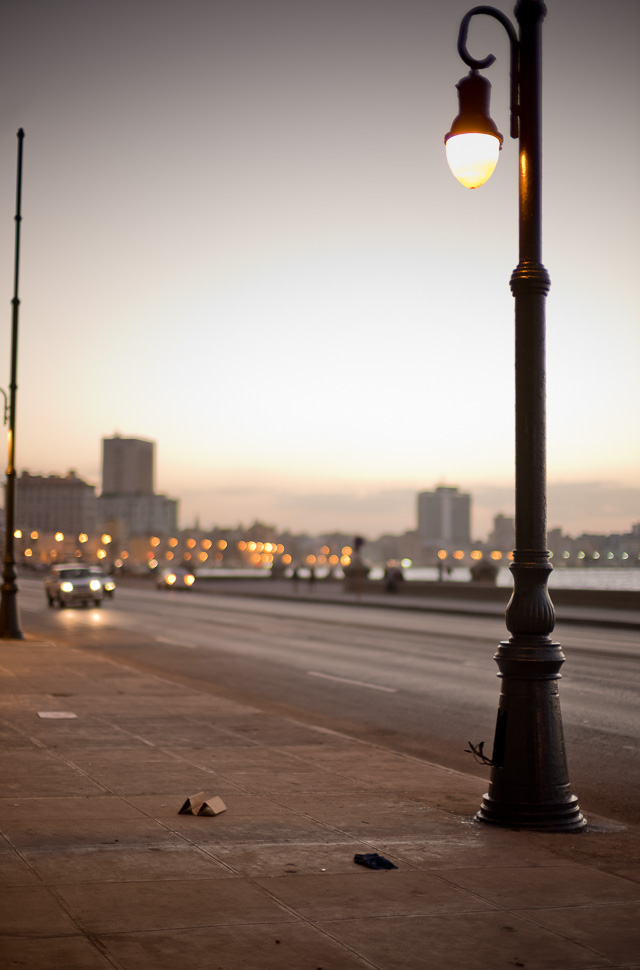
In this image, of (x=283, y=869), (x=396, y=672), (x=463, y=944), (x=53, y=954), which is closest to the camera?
(x=53, y=954)

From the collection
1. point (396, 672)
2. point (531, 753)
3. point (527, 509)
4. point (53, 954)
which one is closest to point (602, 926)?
point (531, 753)

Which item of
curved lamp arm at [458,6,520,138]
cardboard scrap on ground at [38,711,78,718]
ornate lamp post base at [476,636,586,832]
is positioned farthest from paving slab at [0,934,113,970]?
cardboard scrap on ground at [38,711,78,718]

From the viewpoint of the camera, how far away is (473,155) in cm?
757

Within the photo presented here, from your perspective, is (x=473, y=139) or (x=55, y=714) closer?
(x=473, y=139)

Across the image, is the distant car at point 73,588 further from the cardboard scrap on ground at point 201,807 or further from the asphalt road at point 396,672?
the cardboard scrap on ground at point 201,807

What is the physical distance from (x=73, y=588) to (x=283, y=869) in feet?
124

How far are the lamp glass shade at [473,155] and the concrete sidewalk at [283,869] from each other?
170 inches

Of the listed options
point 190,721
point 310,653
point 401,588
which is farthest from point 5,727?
point 401,588

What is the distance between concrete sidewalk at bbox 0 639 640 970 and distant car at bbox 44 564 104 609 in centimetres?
3267

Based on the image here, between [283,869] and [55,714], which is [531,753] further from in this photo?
[55,714]

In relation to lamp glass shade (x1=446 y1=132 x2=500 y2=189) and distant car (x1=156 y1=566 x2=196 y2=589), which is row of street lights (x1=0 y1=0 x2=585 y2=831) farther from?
distant car (x1=156 y1=566 x2=196 y2=589)

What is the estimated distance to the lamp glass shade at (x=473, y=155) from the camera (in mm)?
7562

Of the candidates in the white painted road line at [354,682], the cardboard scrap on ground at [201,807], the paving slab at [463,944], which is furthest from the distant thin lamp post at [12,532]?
the paving slab at [463,944]

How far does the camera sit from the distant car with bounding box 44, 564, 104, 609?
42562 millimetres
